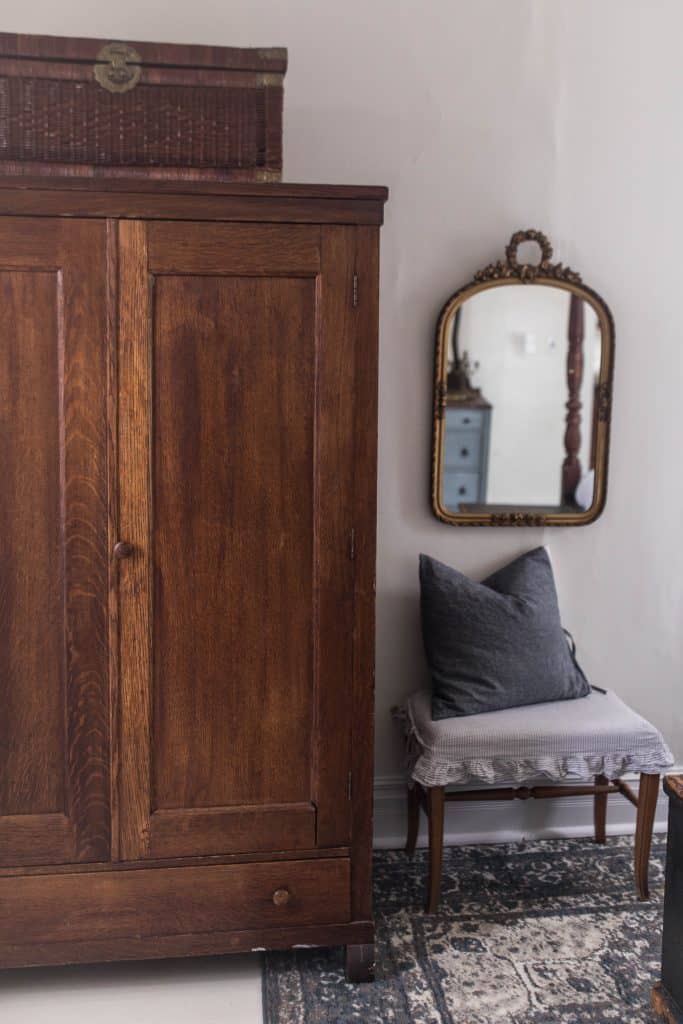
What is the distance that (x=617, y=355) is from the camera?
2.94 metres

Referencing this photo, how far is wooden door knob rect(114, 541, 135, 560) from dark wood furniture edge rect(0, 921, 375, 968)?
2.84 ft

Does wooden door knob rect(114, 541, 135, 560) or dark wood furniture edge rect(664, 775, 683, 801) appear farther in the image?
wooden door knob rect(114, 541, 135, 560)

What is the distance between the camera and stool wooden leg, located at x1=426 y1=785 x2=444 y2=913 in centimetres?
256

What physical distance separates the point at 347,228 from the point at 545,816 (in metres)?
1.92

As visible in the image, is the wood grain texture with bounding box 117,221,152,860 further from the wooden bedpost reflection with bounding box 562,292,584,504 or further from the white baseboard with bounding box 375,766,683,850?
the wooden bedpost reflection with bounding box 562,292,584,504

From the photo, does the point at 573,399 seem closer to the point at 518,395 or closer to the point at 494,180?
the point at 518,395

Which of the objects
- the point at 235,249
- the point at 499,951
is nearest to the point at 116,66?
the point at 235,249

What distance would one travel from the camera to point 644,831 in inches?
105

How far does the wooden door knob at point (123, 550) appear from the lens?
2.12m

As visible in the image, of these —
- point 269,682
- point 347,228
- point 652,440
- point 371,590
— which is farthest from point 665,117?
point 269,682

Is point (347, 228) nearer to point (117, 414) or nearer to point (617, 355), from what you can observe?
point (117, 414)

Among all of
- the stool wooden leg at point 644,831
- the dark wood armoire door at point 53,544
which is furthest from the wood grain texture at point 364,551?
the stool wooden leg at point 644,831

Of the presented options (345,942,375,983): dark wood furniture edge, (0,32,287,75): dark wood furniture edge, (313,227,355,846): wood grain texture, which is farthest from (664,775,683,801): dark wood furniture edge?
(0,32,287,75): dark wood furniture edge

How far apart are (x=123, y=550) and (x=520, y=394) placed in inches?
51.9
